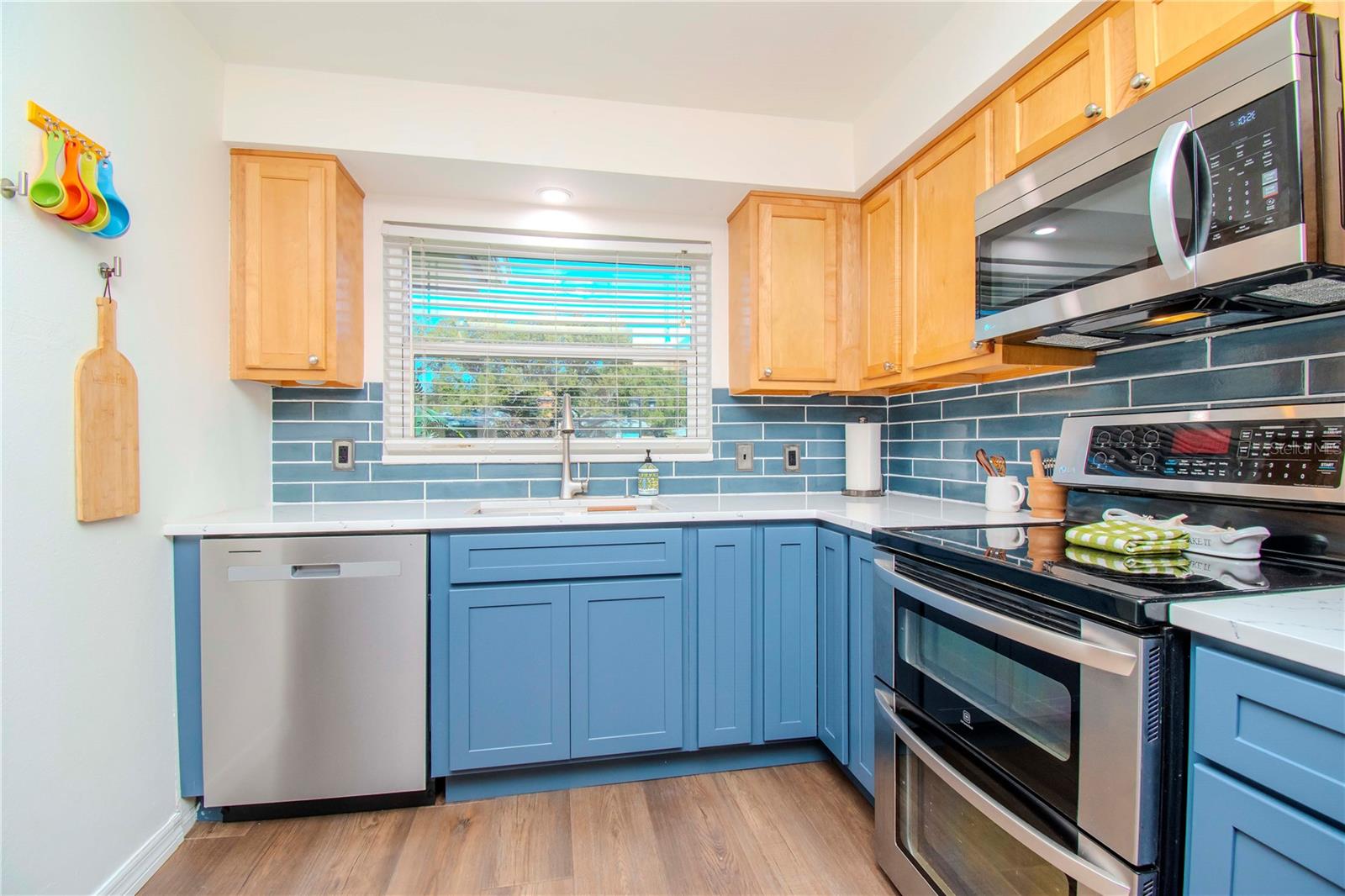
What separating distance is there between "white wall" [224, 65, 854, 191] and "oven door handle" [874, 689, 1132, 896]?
1.91 metres

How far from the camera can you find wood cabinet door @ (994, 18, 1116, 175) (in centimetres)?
133

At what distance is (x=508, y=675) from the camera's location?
182cm

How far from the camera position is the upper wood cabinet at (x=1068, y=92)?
1.29 m

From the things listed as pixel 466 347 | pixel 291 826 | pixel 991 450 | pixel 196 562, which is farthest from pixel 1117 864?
pixel 466 347

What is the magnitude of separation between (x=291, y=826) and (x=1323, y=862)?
224 cm

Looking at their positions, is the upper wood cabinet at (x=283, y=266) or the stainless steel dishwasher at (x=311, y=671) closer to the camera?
the stainless steel dishwasher at (x=311, y=671)

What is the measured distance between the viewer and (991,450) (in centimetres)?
204

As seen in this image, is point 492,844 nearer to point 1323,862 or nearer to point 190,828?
point 190,828

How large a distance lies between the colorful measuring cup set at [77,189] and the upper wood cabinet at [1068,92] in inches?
89.7

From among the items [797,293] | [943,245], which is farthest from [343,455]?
[943,245]

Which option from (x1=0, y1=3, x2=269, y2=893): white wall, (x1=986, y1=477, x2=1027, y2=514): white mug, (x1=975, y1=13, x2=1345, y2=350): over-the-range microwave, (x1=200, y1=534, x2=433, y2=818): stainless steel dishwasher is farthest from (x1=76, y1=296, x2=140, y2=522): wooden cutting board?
(x1=986, y1=477, x2=1027, y2=514): white mug

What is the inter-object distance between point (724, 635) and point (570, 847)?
0.74m

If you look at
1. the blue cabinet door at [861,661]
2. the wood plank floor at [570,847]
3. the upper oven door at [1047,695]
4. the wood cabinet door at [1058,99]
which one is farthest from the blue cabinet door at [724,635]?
the wood cabinet door at [1058,99]

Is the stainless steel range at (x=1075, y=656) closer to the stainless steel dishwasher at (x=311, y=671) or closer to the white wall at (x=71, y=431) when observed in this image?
the stainless steel dishwasher at (x=311, y=671)
